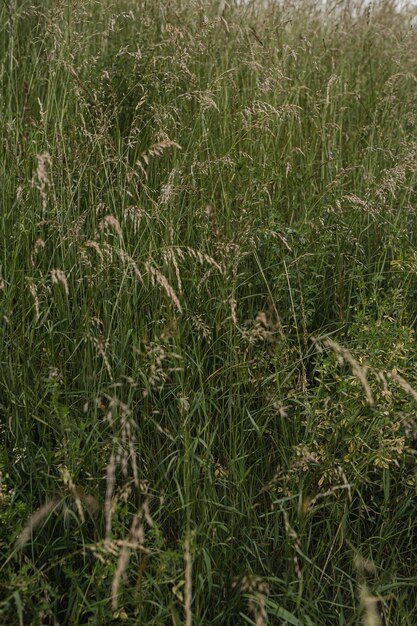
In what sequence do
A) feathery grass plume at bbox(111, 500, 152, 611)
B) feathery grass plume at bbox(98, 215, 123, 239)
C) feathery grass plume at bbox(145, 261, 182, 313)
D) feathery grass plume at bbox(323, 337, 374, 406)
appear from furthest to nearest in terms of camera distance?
1. feathery grass plume at bbox(98, 215, 123, 239)
2. feathery grass plume at bbox(145, 261, 182, 313)
3. feathery grass plume at bbox(323, 337, 374, 406)
4. feathery grass plume at bbox(111, 500, 152, 611)

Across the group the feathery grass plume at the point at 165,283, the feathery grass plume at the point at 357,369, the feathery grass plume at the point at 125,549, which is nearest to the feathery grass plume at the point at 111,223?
the feathery grass plume at the point at 165,283

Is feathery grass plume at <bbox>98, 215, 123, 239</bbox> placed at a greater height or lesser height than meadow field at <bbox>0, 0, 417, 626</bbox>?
greater

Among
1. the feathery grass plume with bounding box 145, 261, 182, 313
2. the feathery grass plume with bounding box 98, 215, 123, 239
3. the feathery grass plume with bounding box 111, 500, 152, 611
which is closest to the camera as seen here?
the feathery grass plume with bounding box 111, 500, 152, 611

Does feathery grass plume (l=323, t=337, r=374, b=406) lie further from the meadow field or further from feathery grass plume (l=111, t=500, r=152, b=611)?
feathery grass plume (l=111, t=500, r=152, b=611)

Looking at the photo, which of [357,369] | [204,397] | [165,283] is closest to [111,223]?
[165,283]

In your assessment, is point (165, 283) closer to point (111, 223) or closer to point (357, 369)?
point (111, 223)

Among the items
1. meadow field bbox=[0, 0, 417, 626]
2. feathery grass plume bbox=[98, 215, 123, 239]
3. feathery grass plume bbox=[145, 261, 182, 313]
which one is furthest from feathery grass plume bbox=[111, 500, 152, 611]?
feathery grass plume bbox=[98, 215, 123, 239]

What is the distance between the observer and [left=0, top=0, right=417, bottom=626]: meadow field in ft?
5.17

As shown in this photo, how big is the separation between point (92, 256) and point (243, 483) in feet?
2.91

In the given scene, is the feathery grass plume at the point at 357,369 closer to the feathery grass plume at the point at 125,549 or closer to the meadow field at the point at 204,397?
the meadow field at the point at 204,397

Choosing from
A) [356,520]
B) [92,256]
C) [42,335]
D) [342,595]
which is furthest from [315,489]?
[92,256]

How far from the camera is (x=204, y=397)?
6.22ft

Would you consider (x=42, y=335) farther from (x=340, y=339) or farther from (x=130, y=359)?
(x=340, y=339)

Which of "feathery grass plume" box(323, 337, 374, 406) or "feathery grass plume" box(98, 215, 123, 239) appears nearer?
"feathery grass plume" box(323, 337, 374, 406)
